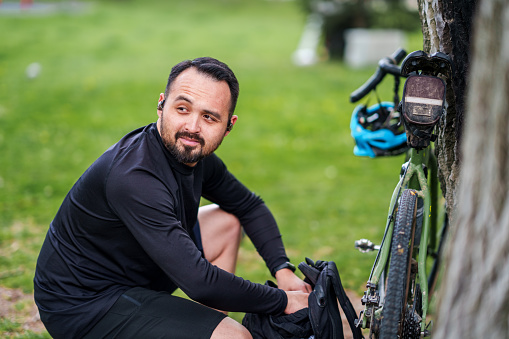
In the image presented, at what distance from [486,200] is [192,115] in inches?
59.1

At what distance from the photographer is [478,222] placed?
1.76 metres

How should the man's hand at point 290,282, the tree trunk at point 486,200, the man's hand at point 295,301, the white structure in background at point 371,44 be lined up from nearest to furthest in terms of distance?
the tree trunk at point 486,200 < the man's hand at point 295,301 < the man's hand at point 290,282 < the white structure in background at point 371,44

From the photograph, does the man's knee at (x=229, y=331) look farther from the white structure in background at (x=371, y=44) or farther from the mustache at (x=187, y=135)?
the white structure in background at (x=371, y=44)

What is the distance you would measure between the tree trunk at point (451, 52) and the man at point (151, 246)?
949mm

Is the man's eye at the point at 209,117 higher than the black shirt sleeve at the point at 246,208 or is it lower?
higher

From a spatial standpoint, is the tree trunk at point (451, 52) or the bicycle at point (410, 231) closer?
the bicycle at point (410, 231)

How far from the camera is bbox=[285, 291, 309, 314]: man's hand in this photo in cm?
279

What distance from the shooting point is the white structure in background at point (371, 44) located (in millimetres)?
12461

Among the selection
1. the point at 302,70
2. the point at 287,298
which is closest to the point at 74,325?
the point at 287,298

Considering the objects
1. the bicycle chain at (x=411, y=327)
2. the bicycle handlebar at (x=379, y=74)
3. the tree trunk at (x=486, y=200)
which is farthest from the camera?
the bicycle handlebar at (x=379, y=74)

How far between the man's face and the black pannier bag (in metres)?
0.86

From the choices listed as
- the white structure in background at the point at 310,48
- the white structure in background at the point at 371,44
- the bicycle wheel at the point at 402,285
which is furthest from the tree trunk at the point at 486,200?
the white structure in background at the point at 310,48

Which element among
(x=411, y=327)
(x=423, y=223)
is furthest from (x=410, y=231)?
(x=411, y=327)

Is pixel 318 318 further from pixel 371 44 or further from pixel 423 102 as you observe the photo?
pixel 371 44
